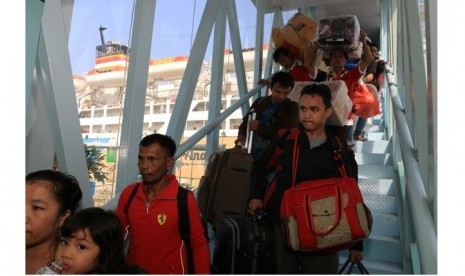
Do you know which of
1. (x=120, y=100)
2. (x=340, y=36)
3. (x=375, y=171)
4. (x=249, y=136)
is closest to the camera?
(x=120, y=100)

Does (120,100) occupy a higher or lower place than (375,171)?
higher

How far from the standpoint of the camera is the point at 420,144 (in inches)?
58.9

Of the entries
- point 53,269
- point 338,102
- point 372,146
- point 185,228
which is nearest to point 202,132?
point 338,102

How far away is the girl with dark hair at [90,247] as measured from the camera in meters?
1.30

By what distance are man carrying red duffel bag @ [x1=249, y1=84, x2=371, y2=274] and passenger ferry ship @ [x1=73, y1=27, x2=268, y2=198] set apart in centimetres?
95

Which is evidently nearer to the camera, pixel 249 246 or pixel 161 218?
pixel 161 218

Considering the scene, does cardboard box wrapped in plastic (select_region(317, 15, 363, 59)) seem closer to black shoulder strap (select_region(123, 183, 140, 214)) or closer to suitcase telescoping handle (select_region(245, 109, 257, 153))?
suitcase telescoping handle (select_region(245, 109, 257, 153))

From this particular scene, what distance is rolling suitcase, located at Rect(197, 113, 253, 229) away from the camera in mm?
2645

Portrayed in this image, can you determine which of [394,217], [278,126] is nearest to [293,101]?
[278,126]

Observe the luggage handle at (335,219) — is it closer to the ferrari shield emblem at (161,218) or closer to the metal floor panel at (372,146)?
the ferrari shield emblem at (161,218)

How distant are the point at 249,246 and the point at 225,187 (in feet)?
2.81

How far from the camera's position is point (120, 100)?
7.98 feet

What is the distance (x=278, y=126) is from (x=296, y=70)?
1028 millimetres

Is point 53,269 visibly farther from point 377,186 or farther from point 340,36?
point 340,36
